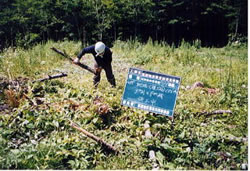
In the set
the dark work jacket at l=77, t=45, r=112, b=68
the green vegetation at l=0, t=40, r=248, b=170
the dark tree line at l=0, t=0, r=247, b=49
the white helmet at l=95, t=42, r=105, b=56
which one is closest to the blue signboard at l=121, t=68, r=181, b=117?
the green vegetation at l=0, t=40, r=248, b=170

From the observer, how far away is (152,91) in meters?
2.97

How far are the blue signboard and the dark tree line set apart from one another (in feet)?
31.1

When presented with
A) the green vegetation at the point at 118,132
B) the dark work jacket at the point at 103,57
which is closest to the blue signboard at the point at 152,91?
the green vegetation at the point at 118,132

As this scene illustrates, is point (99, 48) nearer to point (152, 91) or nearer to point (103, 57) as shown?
point (103, 57)

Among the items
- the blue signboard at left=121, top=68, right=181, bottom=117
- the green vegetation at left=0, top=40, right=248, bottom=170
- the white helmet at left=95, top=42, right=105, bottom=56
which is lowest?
the green vegetation at left=0, top=40, right=248, bottom=170

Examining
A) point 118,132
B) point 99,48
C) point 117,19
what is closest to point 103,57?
point 99,48

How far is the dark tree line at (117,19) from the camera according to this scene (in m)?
13.8

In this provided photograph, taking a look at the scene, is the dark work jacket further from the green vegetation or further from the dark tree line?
the dark tree line

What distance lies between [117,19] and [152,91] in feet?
43.6

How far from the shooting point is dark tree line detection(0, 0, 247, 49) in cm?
1377

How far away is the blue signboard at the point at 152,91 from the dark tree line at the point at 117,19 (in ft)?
31.1

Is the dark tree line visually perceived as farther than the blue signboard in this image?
Yes

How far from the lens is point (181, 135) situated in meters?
2.93

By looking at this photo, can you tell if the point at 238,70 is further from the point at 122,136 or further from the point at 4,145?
the point at 4,145
